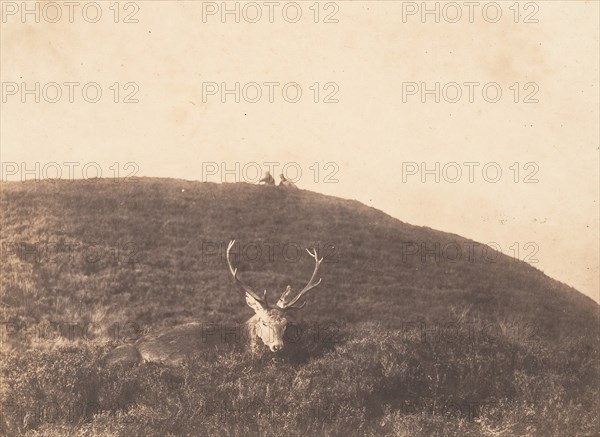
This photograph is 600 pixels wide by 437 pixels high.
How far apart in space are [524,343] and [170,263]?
8.41 m

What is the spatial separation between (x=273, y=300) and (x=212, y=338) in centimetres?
347

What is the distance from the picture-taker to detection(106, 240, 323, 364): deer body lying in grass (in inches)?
403

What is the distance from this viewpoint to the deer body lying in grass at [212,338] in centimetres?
1023

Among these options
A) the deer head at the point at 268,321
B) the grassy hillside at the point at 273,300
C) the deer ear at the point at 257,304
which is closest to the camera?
the grassy hillside at the point at 273,300

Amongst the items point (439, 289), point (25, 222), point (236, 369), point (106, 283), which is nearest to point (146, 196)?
point (25, 222)

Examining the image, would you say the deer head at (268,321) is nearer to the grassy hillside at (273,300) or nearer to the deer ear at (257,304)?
the deer ear at (257,304)

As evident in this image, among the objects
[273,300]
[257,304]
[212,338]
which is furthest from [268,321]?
[273,300]

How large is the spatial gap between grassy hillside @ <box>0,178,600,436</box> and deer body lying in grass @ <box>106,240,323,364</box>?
35cm

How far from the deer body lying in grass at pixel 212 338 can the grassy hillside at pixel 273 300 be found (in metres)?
0.35

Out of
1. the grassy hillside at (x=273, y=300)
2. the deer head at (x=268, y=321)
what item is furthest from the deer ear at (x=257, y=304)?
the grassy hillside at (x=273, y=300)

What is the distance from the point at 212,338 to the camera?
11.0 m

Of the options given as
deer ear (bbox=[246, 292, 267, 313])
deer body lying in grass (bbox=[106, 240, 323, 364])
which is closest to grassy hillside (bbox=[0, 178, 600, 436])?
deer body lying in grass (bbox=[106, 240, 323, 364])

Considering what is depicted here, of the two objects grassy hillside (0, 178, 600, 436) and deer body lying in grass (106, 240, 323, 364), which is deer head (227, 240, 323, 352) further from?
grassy hillside (0, 178, 600, 436)

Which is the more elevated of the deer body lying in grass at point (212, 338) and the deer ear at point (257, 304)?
the deer ear at point (257, 304)
